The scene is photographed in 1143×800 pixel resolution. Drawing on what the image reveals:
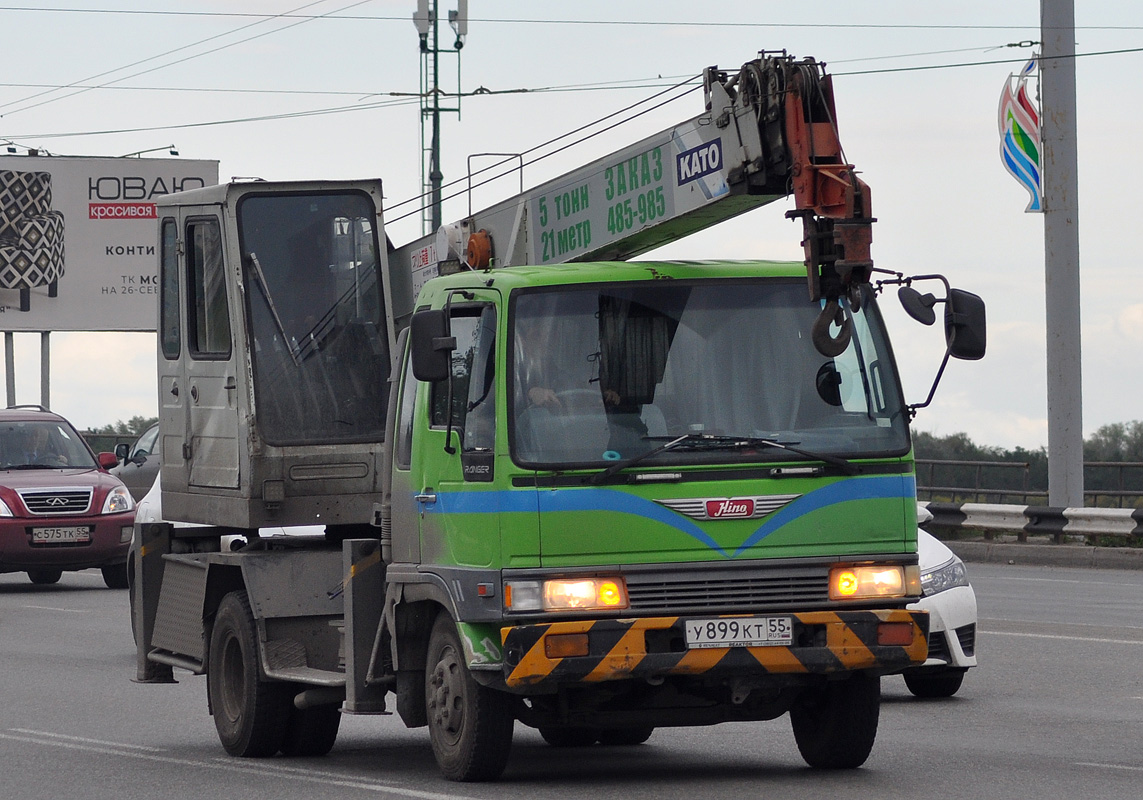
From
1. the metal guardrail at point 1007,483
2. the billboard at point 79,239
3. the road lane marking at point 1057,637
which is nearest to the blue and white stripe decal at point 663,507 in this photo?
the road lane marking at point 1057,637

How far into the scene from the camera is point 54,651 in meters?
16.6

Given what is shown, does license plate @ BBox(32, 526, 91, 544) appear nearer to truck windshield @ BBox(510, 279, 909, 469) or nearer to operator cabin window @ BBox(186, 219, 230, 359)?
operator cabin window @ BBox(186, 219, 230, 359)

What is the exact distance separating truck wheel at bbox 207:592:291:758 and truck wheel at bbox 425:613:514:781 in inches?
70.2

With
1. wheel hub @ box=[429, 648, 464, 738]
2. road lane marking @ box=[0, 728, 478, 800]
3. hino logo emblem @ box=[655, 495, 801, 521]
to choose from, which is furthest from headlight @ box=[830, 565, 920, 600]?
road lane marking @ box=[0, 728, 478, 800]

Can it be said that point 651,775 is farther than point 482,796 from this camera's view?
Yes

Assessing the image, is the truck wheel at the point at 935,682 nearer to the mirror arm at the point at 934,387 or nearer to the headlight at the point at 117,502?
the mirror arm at the point at 934,387

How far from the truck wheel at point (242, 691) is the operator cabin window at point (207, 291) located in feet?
4.69

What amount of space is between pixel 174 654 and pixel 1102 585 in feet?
42.6

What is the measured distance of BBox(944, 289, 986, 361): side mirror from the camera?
8680 mm

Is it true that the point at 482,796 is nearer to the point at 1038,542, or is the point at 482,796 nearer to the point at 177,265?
the point at 177,265

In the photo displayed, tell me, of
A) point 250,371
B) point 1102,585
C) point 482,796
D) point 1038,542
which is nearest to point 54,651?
point 250,371

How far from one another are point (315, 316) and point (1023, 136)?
17816 mm

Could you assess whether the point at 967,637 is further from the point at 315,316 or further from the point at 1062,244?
the point at 1062,244

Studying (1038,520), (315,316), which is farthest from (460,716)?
(1038,520)
